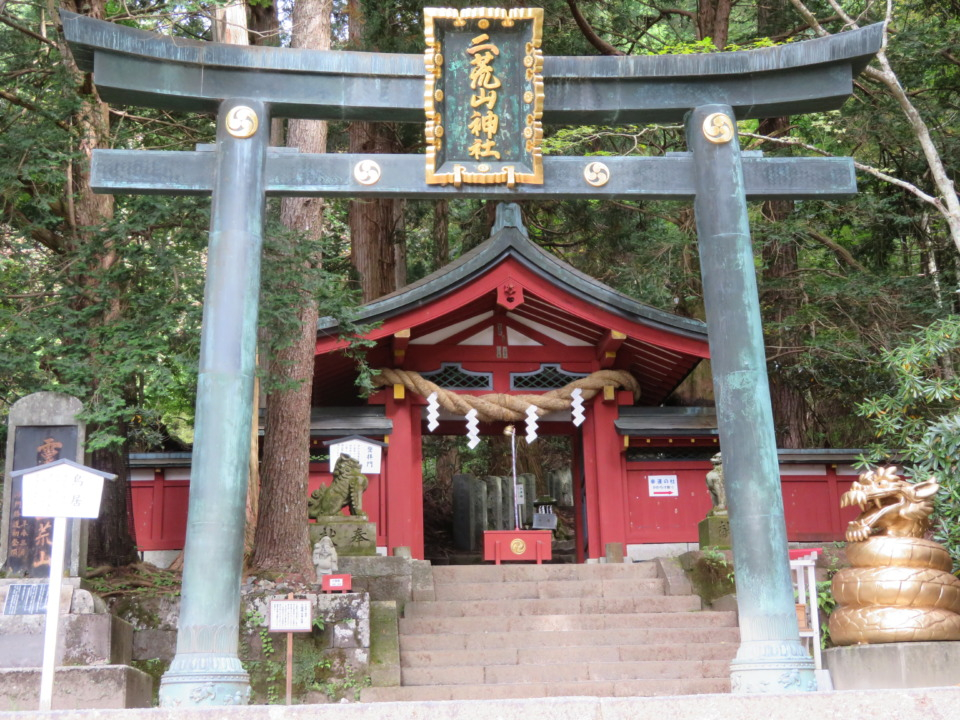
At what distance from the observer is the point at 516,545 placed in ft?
42.2

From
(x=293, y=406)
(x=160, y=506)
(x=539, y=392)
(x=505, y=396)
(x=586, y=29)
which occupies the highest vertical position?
(x=586, y=29)

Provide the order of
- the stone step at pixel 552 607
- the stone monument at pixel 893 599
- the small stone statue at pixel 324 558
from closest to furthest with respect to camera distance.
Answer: the stone monument at pixel 893 599 < the small stone statue at pixel 324 558 < the stone step at pixel 552 607

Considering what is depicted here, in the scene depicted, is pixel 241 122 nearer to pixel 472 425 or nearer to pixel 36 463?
pixel 36 463

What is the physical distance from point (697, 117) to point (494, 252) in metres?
6.04

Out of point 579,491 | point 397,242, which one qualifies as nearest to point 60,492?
point 579,491

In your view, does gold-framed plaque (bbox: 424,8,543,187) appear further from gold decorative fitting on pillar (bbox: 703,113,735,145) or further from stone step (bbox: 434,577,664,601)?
stone step (bbox: 434,577,664,601)

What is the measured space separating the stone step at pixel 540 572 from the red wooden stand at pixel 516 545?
62 cm

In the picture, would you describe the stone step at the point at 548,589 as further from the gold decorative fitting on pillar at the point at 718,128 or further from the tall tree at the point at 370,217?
the tall tree at the point at 370,217

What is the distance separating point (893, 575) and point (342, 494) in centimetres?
647

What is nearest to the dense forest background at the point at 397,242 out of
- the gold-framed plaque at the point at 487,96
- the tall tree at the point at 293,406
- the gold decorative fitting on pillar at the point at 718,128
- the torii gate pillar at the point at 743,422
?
the tall tree at the point at 293,406

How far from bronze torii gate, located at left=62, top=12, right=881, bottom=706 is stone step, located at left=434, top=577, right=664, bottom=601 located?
5.10m

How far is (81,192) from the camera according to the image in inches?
402

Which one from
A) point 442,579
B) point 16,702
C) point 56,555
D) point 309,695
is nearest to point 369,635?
point 309,695

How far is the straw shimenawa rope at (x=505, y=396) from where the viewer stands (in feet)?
44.7
